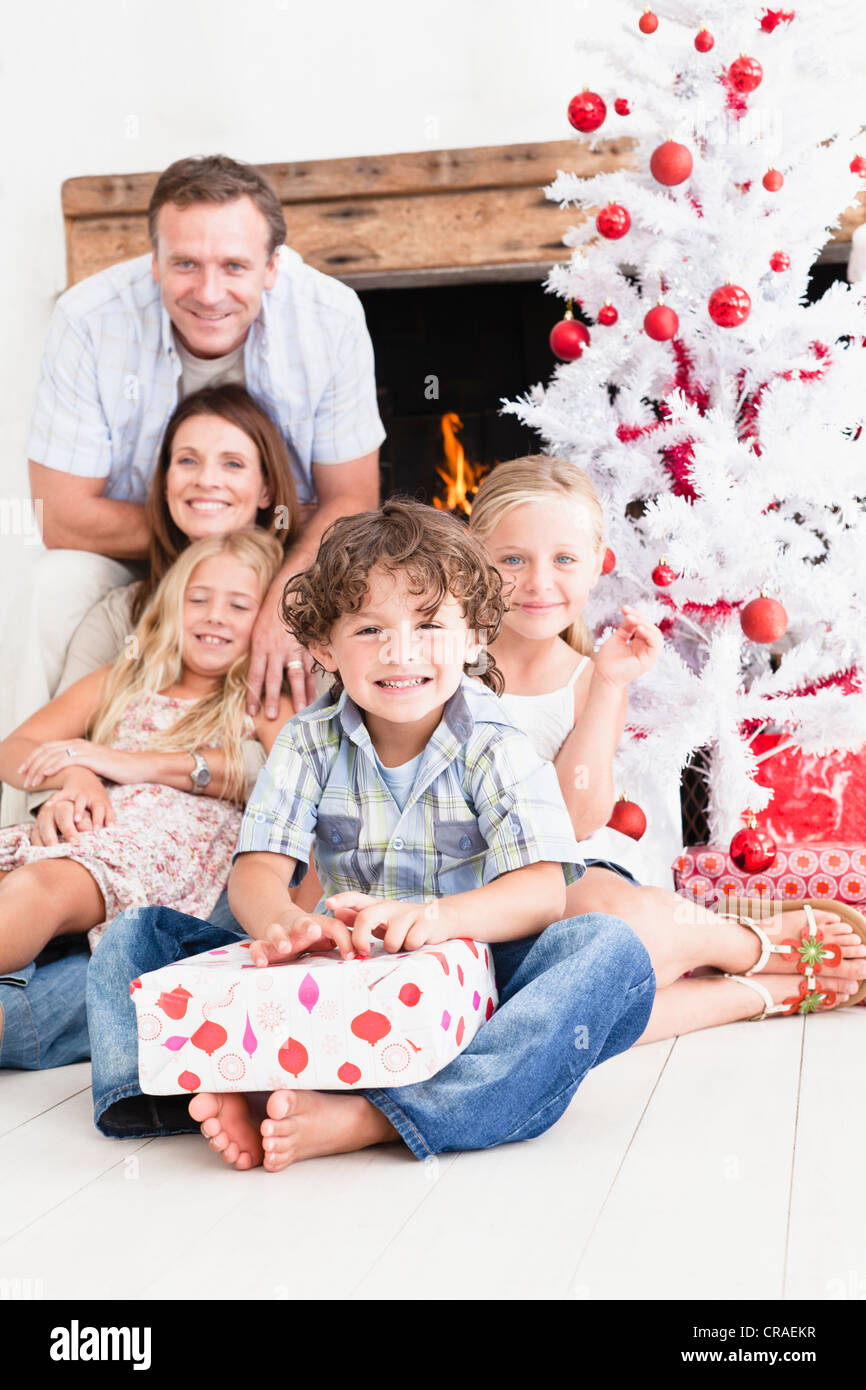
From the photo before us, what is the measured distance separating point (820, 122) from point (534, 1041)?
1.69m

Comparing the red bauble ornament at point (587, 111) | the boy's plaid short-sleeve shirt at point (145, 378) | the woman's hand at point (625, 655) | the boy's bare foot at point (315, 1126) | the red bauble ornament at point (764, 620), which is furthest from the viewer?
the boy's plaid short-sleeve shirt at point (145, 378)

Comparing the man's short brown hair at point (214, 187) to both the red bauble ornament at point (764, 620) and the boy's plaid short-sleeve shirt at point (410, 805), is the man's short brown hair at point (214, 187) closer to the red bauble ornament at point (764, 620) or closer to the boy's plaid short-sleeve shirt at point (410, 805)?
the red bauble ornament at point (764, 620)

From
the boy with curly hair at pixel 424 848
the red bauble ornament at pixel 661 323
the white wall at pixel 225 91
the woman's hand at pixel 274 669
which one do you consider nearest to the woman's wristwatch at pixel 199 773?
the woman's hand at pixel 274 669

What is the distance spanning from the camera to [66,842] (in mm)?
1726

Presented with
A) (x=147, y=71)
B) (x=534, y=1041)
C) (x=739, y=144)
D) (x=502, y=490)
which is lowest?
(x=534, y=1041)

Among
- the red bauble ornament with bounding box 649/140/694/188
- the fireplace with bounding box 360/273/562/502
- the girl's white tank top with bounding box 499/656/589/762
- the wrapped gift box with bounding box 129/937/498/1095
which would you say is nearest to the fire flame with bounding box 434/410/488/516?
the fireplace with bounding box 360/273/562/502

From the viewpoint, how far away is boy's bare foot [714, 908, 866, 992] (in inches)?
66.1

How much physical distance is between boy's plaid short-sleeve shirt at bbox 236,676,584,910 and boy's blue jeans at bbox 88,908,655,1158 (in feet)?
0.41

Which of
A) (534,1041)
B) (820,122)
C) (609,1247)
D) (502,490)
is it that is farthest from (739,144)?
(609,1247)

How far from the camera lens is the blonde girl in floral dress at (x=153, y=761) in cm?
167

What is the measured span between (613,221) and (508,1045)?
1.47 metres

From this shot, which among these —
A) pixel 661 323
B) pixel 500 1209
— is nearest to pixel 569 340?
pixel 661 323

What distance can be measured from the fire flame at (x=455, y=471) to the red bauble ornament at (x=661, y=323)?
3.74ft
